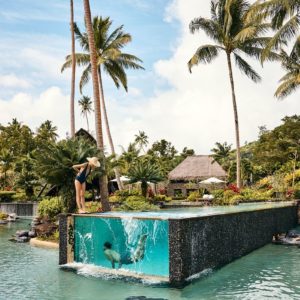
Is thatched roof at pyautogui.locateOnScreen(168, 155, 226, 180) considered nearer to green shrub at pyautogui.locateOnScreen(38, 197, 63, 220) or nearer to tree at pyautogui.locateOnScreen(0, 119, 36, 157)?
tree at pyautogui.locateOnScreen(0, 119, 36, 157)

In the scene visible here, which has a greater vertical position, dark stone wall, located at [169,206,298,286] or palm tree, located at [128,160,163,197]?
palm tree, located at [128,160,163,197]

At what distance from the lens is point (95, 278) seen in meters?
9.55

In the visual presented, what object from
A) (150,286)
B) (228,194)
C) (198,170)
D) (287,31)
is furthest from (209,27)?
(150,286)

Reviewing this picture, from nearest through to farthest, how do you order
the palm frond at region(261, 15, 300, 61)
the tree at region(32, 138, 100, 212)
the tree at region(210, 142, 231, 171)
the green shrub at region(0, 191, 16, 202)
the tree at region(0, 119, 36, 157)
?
the tree at region(32, 138, 100, 212), the palm frond at region(261, 15, 300, 61), the green shrub at region(0, 191, 16, 202), the tree at region(0, 119, 36, 157), the tree at region(210, 142, 231, 171)

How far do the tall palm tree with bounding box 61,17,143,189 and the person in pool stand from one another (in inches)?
787

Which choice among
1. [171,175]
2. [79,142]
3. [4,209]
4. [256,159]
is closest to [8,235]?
[79,142]

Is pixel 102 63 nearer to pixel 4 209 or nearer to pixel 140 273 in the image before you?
pixel 4 209

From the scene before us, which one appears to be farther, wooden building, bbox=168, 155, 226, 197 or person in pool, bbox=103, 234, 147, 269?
wooden building, bbox=168, 155, 226, 197

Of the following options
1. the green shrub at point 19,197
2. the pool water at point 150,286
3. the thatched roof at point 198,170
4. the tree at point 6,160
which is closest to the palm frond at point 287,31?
the pool water at point 150,286

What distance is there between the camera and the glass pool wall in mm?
9023

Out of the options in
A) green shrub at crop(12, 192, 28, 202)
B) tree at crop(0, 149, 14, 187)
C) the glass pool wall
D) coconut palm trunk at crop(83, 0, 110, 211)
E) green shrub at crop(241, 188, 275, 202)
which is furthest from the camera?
tree at crop(0, 149, 14, 187)

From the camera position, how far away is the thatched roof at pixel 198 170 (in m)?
44.3

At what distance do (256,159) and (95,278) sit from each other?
148ft

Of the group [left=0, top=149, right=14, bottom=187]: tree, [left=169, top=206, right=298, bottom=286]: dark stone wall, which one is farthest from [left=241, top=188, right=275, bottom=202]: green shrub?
[left=0, top=149, right=14, bottom=187]: tree
